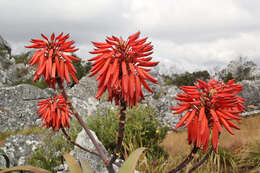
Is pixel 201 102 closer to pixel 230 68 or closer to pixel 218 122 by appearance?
pixel 218 122

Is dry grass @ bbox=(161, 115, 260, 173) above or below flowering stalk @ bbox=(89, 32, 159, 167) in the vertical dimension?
below

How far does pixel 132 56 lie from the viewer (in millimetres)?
1550

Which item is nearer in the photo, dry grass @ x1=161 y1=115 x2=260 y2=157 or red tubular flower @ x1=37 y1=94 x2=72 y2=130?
red tubular flower @ x1=37 y1=94 x2=72 y2=130

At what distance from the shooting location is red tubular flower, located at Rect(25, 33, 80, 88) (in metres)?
1.72

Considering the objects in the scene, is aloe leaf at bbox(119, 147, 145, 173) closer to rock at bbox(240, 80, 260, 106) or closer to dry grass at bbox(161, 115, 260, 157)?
dry grass at bbox(161, 115, 260, 157)

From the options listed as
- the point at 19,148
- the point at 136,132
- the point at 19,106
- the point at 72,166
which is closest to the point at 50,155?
the point at 19,148

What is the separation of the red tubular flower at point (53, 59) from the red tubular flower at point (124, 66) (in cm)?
29

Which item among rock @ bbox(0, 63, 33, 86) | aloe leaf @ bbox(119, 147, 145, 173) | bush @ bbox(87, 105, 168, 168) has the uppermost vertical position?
rock @ bbox(0, 63, 33, 86)

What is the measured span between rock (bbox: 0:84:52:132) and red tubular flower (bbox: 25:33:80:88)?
1512cm

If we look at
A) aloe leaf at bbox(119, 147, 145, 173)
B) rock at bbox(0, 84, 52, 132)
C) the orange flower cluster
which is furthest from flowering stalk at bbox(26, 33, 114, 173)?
rock at bbox(0, 84, 52, 132)

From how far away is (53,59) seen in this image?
1.81 metres

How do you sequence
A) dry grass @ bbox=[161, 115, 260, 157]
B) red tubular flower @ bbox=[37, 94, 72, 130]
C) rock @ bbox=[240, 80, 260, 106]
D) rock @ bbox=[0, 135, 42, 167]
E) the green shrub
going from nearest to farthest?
red tubular flower @ bbox=[37, 94, 72, 130] → the green shrub → rock @ bbox=[0, 135, 42, 167] → dry grass @ bbox=[161, 115, 260, 157] → rock @ bbox=[240, 80, 260, 106]

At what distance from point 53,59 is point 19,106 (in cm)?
1720

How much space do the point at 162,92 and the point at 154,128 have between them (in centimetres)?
1419
